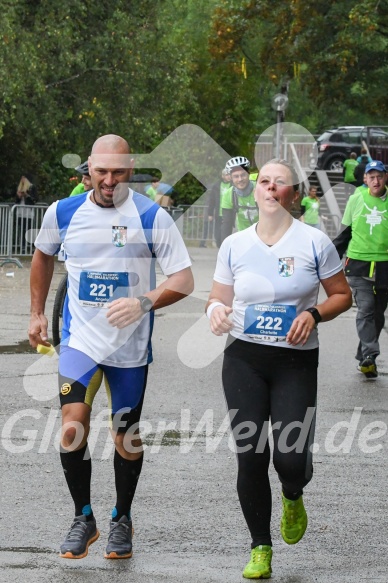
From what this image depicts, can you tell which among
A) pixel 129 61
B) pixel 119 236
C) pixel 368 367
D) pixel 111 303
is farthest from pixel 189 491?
pixel 129 61

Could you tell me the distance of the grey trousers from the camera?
12.2m

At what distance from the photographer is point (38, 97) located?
3022 centimetres

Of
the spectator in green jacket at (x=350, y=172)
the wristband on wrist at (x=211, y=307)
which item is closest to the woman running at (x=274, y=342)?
the wristband on wrist at (x=211, y=307)

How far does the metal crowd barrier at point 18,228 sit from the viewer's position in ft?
89.7

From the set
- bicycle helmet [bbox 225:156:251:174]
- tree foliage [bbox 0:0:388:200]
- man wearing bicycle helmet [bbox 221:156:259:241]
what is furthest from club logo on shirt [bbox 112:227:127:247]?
tree foliage [bbox 0:0:388:200]

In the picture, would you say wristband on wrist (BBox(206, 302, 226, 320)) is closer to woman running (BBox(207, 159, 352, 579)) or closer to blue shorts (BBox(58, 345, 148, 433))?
woman running (BBox(207, 159, 352, 579))

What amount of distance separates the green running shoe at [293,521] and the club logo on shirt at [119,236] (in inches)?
54.9

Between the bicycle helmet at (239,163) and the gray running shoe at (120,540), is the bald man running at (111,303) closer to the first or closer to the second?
the gray running shoe at (120,540)

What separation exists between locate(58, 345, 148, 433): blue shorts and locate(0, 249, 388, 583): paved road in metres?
0.64

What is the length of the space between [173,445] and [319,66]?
25.4 m

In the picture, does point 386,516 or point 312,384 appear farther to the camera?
point 386,516

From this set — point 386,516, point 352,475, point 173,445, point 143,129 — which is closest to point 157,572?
point 386,516

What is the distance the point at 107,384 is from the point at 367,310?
256 inches

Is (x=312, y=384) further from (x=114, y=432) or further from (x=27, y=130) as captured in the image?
(x=27, y=130)
